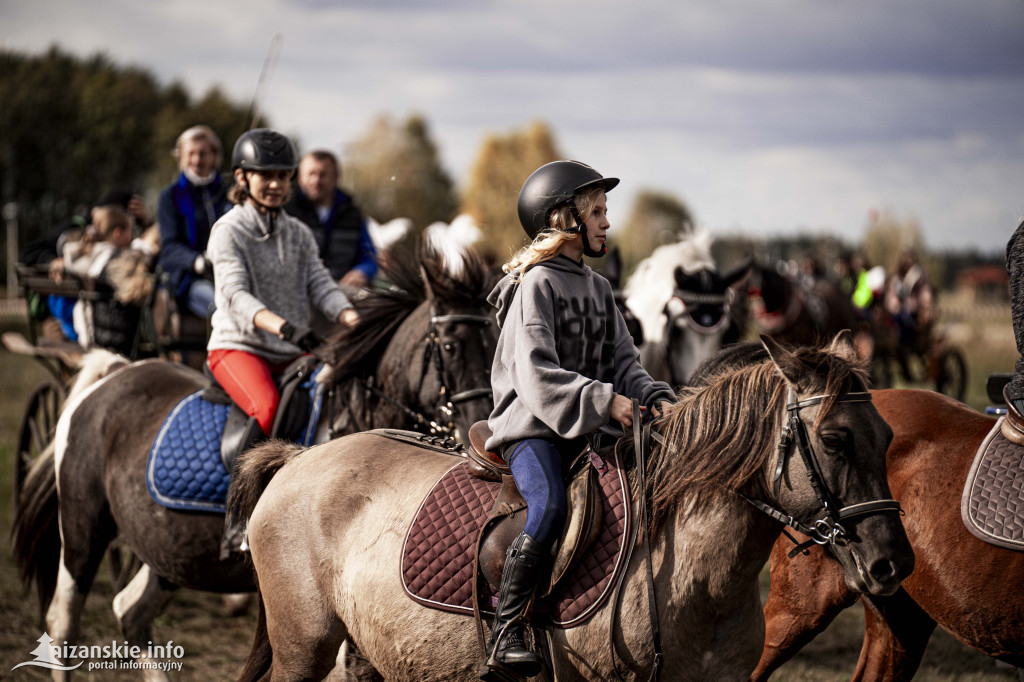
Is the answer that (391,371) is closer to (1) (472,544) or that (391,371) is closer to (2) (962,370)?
Result: (1) (472,544)

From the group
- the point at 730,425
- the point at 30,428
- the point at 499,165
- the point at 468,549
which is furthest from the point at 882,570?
the point at 499,165

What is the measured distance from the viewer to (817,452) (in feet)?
7.93

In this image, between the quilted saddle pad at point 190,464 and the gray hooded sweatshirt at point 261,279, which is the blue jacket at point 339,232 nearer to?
the gray hooded sweatshirt at point 261,279

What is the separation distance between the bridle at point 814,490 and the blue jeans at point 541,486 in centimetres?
61

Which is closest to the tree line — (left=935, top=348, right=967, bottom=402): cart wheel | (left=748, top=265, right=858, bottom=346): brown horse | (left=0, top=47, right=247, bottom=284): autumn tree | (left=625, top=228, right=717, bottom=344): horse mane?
(left=0, top=47, right=247, bottom=284): autumn tree

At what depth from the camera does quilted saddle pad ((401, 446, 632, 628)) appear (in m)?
2.65

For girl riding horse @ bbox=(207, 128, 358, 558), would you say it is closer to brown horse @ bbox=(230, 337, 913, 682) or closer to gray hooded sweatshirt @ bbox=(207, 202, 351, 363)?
gray hooded sweatshirt @ bbox=(207, 202, 351, 363)

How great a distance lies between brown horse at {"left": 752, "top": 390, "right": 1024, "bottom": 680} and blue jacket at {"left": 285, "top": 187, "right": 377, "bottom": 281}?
14.5ft

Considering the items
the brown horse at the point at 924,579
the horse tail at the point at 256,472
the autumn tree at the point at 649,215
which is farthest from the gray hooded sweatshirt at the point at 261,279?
the autumn tree at the point at 649,215

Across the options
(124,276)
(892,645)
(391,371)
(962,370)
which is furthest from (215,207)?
(962,370)

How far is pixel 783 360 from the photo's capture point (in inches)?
98.7

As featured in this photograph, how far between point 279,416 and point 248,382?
24cm

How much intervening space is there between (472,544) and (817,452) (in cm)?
115

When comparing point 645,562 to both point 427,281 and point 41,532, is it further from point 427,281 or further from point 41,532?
point 41,532
